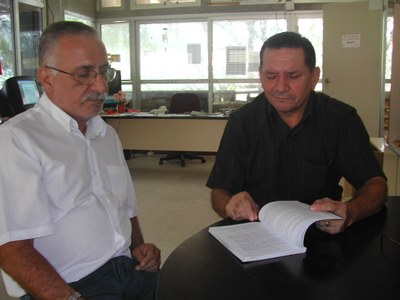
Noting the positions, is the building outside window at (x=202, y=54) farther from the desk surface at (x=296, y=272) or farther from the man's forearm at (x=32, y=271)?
the man's forearm at (x=32, y=271)

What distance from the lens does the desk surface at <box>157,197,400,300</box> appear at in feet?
2.85

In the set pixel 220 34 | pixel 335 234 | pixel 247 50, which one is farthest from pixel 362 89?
pixel 335 234

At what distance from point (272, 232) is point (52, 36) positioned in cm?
88

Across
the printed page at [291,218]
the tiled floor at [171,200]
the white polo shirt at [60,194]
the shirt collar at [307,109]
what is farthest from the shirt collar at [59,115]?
the tiled floor at [171,200]

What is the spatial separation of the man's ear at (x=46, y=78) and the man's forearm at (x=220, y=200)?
2.27 feet

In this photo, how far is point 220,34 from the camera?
7.02 m

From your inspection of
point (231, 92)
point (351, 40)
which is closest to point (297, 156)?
point (351, 40)

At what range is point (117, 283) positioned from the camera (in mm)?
1239

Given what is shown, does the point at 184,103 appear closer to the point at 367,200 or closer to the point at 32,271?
the point at 367,200

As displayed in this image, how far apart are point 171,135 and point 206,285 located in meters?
4.72

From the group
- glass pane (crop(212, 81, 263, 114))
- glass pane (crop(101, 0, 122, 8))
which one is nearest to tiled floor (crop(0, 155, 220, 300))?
glass pane (crop(212, 81, 263, 114))

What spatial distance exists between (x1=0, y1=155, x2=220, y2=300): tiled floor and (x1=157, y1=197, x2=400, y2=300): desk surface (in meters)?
1.76

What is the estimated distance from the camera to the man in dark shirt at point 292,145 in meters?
1.53

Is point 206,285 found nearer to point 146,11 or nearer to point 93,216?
point 93,216
